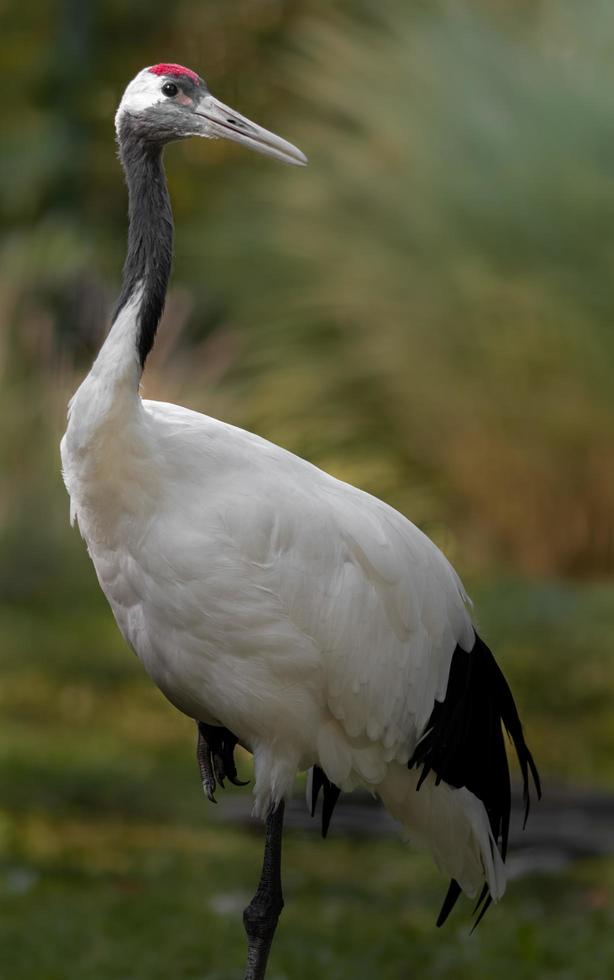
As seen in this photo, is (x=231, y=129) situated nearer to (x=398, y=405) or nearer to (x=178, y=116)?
(x=178, y=116)

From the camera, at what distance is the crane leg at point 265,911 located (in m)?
3.86

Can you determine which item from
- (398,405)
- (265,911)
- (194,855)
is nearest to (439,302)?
(398,405)

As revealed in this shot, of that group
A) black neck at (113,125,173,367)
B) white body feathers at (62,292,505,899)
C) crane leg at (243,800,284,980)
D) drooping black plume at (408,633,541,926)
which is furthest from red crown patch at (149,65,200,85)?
crane leg at (243,800,284,980)

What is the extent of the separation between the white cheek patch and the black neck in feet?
0.15

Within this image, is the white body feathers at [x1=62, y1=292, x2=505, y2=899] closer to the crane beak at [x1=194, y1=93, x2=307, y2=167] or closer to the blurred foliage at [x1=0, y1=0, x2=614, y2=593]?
the crane beak at [x1=194, y1=93, x2=307, y2=167]

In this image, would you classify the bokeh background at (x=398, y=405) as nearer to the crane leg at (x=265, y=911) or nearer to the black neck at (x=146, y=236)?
the crane leg at (x=265, y=911)

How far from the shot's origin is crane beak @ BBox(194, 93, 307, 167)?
3.67 metres

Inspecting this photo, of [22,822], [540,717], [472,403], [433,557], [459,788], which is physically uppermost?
[433,557]

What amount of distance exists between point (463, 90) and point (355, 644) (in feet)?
19.6

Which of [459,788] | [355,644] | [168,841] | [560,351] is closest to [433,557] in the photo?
[355,644]

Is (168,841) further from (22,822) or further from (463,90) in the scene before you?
(463,90)

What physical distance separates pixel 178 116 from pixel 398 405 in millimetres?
5673

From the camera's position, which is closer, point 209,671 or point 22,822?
point 209,671

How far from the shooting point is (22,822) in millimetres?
6637
